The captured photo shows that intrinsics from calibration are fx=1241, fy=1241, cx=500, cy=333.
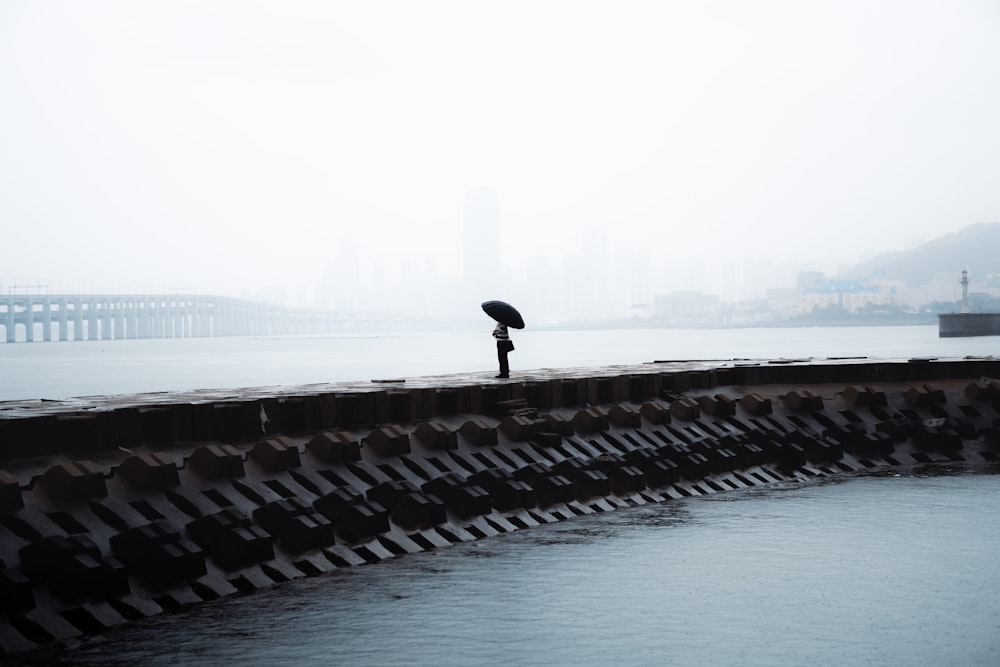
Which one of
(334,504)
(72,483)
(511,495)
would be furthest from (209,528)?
(511,495)

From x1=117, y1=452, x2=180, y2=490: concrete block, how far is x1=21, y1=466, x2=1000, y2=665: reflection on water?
1864mm

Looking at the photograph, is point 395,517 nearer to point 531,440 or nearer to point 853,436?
point 531,440

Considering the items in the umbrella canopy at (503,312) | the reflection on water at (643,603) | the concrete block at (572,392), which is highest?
the umbrella canopy at (503,312)

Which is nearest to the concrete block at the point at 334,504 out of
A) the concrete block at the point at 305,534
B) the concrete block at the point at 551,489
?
the concrete block at the point at 305,534

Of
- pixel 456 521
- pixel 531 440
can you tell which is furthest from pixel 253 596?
pixel 531 440

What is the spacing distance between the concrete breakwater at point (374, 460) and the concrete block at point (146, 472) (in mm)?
23

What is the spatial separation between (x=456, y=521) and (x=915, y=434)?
13272mm

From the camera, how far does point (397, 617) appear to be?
45.1 ft

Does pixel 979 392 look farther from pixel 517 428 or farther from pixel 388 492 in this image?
pixel 388 492

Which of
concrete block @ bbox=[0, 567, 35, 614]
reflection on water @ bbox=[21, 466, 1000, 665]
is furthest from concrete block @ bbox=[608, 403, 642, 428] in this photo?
concrete block @ bbox=[0, 567, 35, 614]

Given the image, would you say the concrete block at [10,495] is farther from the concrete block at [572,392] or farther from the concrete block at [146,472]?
the concrete block at [572,392]

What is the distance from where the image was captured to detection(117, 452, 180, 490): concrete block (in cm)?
1470

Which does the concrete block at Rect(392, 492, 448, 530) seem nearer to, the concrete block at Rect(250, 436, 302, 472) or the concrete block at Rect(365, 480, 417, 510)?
the concrete block at Rect(365, 480, 417, 510)

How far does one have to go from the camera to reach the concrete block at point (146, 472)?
48.2 feet
